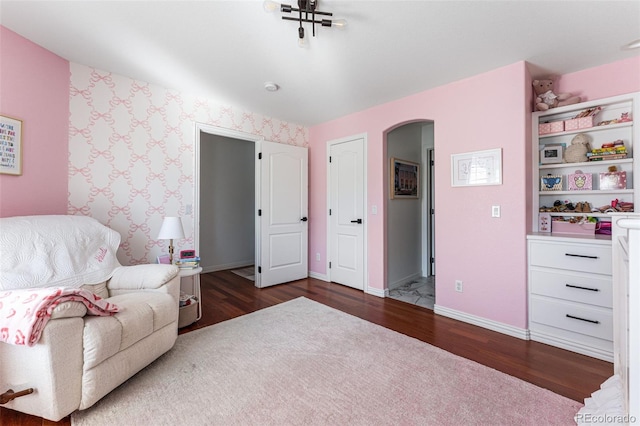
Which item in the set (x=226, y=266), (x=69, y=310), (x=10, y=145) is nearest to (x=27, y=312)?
(x=69, y=310)

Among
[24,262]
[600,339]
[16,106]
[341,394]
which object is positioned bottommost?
[341,394]

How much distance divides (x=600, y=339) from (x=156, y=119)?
4.38 metres

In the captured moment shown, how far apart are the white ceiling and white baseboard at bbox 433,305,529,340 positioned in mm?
2328

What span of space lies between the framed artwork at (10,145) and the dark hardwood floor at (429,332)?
5.30ft

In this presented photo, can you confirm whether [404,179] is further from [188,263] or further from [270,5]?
[188,263]

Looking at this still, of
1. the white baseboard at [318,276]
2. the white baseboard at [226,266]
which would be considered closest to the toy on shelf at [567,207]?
the white baseboard at [318,276]

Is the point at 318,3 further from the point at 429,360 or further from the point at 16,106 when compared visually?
the point at 429,360

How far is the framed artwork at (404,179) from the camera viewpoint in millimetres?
3666

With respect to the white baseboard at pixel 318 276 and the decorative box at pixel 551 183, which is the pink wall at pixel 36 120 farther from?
the decorative box at pixel 551 183

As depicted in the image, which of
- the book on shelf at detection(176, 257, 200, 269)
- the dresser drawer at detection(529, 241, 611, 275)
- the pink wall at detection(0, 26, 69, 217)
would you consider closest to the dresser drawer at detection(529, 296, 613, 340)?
the dresser drawer at detection(529, 241, 611, 275)

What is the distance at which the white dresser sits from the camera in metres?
1.99

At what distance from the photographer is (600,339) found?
1993 millimetres

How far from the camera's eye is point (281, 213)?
389 centimetres

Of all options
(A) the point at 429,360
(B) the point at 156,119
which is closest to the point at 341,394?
(A) the point at 429,360
